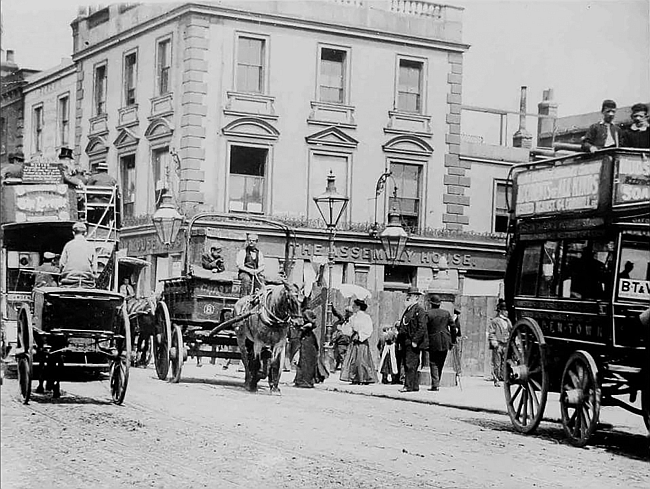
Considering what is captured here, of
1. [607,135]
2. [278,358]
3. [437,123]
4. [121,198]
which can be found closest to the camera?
[121,198]

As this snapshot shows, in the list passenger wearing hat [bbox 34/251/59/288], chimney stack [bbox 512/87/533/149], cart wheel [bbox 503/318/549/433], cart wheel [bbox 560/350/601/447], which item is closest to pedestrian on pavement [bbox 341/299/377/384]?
cart wheel [bbox 503/318/549/433]

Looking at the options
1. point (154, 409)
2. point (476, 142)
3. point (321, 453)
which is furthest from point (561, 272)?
point (154, 409)

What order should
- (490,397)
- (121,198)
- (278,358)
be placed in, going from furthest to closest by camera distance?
(490,397) → (278,358) → (121,198)

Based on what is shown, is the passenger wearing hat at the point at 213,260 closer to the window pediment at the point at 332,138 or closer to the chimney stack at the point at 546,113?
the window pediment at the point at 332,138

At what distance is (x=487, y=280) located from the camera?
25.5 feet

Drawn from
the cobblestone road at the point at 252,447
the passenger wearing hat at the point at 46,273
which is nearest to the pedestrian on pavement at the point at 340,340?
the cobblestone road at the point at 252,447

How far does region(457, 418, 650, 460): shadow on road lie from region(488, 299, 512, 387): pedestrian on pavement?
2.18 feet

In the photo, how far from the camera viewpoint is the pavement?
8828 mm

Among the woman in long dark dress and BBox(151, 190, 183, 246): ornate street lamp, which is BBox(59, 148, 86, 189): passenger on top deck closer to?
BBox(151, 190, 183, 246): ornate street lamp

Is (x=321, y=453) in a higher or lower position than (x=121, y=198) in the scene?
lower

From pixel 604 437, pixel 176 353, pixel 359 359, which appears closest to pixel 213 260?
pixel 176 353

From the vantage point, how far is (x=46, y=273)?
6.44m

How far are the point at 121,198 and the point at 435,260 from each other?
1864 millimetres

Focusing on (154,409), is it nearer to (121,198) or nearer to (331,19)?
(121,198)
